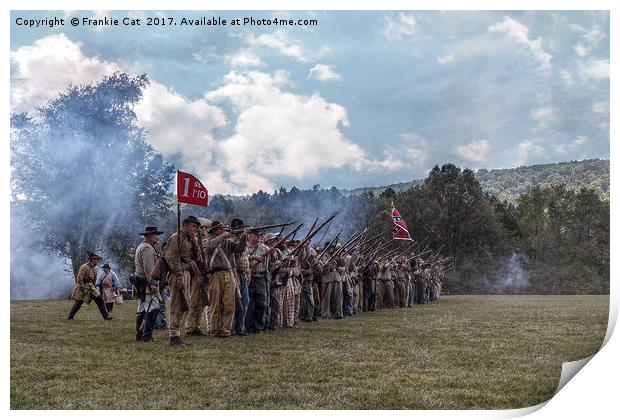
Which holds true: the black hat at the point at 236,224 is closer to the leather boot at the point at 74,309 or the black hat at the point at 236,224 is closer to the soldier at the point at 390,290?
the leather boot at the point at 74,309

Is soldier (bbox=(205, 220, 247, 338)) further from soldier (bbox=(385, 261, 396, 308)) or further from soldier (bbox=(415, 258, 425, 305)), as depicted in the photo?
soldier (bbox=(415, 258, 425, 305))

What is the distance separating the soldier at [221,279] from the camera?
14.3 meters

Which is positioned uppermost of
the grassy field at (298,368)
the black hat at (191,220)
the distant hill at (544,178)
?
the distant hill at (544,178)

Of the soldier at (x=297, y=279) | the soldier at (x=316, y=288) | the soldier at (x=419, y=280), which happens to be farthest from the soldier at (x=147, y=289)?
the soldier at (x=419, y=280)

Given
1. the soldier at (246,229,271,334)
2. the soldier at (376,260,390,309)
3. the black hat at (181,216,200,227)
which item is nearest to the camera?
the black hat at (181,216,200,227)

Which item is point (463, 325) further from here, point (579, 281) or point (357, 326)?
point (579, 281)

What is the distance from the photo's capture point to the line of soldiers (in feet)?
43.7

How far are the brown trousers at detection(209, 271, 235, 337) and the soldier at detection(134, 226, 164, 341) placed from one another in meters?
1.00

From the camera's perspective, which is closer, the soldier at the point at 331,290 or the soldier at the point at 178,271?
the soldier at the point at 178,271

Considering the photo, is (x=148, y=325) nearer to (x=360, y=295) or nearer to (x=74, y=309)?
(x=74, y=309)

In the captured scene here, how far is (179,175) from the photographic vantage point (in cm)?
1171

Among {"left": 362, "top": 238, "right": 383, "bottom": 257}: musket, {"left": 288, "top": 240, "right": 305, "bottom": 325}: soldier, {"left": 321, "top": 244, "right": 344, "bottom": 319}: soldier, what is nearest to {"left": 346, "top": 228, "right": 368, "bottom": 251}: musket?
{"left": 362, "top": 238, "right": 383, "bottom": 257}: musket

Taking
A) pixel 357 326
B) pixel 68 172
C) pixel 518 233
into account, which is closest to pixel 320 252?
pixel 357 326

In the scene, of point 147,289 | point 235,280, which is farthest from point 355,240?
point 147,289
